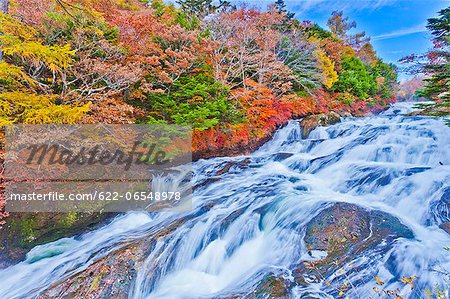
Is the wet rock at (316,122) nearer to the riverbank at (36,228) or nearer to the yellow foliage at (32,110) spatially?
the riverbank at (36,228)

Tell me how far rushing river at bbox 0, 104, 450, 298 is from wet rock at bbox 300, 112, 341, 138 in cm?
317

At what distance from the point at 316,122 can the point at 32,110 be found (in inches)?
412

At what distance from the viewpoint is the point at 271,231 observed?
4699mm

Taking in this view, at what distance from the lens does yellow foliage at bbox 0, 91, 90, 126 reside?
4457 millimetres

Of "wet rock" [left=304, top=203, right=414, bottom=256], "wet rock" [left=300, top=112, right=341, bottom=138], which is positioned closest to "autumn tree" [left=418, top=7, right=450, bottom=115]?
"wet rock" [left=304, top=203, right=414, bottom=256]

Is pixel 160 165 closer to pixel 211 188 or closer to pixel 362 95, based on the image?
pixel 211 188

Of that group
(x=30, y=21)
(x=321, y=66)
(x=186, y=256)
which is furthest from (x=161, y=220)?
(x=321, y=66)

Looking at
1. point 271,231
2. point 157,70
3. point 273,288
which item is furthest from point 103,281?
point 157,70

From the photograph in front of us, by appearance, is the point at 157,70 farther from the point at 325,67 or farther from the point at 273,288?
the point at 325,67

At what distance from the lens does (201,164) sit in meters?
8.48

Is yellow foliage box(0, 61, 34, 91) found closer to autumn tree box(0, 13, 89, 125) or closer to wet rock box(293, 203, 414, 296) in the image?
autumn tree box(0, 13, 89, 125)

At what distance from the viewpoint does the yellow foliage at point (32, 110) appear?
4457mm

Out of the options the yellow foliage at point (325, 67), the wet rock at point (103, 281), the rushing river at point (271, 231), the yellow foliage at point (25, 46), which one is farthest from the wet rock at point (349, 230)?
the yellow foliage at point (325, 67)

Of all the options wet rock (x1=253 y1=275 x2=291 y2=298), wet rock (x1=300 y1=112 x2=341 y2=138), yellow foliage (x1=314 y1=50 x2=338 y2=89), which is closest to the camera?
wet rock (x1=253 y1=275 x2=291 y2=298)
